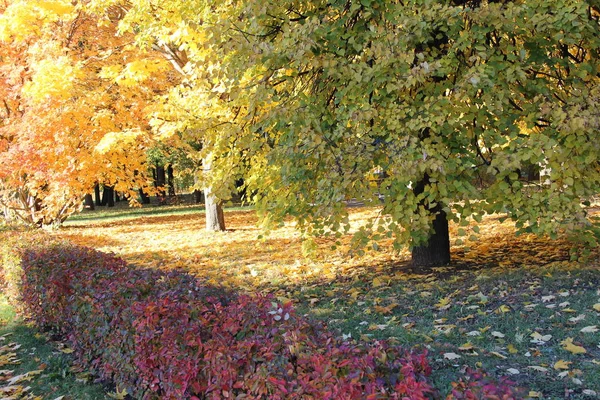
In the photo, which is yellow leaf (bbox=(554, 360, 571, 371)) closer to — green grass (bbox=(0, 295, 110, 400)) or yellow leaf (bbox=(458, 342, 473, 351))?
yellow leaf (bbox=(458, 342, 473, 351))

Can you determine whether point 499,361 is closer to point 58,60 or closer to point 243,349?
point 243,349

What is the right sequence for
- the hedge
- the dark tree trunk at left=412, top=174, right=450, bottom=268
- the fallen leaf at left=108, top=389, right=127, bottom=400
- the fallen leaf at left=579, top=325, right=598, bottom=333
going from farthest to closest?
the dark tree trunk at left=412, top=174, right=450, bottom=268
the fallen leaf at left=579, top=325, right=598, bottom=333
the fallen leaf at left=108, top=389, right=127, bottom=400
the hedge

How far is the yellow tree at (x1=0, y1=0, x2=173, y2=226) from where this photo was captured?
38.3 feet

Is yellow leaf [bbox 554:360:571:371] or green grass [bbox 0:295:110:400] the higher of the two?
Answer: yellow leaf [bbox 554:360:571:371]

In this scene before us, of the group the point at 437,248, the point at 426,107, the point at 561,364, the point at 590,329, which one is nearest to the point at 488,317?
the point at 590,329

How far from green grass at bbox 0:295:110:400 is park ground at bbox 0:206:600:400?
12 mm

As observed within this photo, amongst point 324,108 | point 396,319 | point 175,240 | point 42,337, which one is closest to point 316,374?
point 396,319

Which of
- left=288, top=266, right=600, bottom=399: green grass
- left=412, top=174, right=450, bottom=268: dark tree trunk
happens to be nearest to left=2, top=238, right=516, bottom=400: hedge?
left=288, top=266, right=600, bottom=399: green grass

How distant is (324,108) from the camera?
6082 millimetres

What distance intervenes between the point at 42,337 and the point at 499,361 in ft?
15.0

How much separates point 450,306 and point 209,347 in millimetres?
3254

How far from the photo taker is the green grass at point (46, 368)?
425 cm

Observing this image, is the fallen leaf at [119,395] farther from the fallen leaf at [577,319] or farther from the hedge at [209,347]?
the fallen leaf at [577,319]

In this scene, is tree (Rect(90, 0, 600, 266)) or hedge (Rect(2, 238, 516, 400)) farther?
tree (Rect(90, 0, 600, 266))
